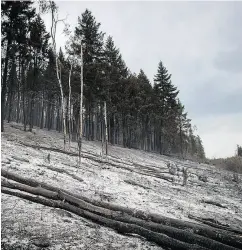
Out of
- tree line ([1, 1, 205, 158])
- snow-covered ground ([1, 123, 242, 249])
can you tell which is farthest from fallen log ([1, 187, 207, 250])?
tree line ([1, 1, 205, 158])

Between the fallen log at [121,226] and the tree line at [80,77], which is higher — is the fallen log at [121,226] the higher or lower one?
the lower one

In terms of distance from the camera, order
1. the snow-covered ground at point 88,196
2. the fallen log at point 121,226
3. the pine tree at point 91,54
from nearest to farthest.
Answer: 1. the snow-covered ground at point 88,196
2. the fallen log at point 121,226
3. the pine tree at point 91,54

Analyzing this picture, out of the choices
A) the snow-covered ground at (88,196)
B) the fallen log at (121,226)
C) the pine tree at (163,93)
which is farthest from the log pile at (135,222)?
the pine tree at (163,93)

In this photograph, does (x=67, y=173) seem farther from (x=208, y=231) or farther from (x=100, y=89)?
(x=100, y=89)

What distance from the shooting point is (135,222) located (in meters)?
6.62

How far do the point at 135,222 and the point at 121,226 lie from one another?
0.40 metres

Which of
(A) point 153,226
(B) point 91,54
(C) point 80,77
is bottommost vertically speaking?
(A) point 153,226

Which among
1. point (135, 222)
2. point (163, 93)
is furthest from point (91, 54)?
point (135, 222)

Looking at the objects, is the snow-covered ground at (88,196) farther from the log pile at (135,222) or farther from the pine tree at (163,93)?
the pine tree at (163,93)

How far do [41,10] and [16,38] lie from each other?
11.6 ft

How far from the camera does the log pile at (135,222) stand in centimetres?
596

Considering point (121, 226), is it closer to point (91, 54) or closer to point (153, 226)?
point (153, 226)

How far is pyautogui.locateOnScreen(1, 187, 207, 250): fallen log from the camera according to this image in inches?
228

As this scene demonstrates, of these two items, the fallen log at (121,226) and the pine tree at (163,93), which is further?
the pine tree at (163,93)
